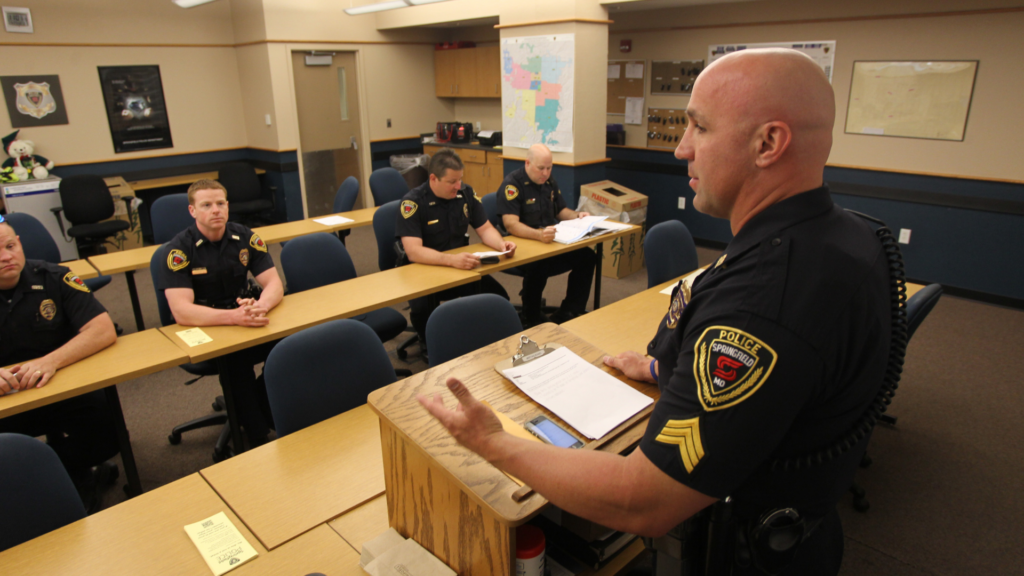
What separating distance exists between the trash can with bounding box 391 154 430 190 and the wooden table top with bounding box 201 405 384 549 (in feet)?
19.8

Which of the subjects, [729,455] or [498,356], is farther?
[498,356]

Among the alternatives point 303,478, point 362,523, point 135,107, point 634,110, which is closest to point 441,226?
point 303,478

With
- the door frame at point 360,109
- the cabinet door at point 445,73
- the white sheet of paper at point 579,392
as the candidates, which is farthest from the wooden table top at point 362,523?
the cabinet door at point 445,73

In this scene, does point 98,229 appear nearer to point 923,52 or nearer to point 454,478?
point 454,478

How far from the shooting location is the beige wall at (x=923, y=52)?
4152 millimetres

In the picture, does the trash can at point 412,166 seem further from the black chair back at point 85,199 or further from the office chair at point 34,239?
the office chair at point 34,239

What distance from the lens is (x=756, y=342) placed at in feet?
2.49

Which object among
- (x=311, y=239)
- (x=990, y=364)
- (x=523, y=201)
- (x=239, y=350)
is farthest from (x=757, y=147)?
(x=990, y=364)

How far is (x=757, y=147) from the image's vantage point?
818 mm

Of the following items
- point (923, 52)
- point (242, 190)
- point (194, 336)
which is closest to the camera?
point (194, 336)

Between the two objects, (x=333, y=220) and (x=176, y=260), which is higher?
(x=176, y=260)

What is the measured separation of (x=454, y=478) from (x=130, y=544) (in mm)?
910

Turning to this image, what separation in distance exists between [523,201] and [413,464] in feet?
10.3

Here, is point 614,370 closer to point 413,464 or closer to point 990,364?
point 413,464
